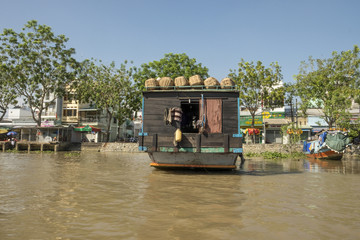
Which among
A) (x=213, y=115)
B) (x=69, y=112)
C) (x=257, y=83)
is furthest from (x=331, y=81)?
(x=69, y=112)

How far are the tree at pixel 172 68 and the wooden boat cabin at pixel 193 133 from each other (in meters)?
21.3

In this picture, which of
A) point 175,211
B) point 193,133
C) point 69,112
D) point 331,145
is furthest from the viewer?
point 69,112

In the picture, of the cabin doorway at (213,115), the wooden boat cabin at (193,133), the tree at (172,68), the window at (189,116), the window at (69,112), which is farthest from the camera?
the window at (69,112)

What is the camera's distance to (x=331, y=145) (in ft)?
65.0

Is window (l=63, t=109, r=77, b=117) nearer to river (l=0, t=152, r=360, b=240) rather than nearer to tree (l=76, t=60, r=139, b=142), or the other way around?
tree (l=76, t=60, r=139, b=142)

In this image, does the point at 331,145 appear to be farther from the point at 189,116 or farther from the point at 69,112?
the point at 69,112

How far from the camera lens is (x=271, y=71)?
97.8ft

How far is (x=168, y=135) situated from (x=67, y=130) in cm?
3076

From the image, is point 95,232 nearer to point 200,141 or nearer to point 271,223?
point 271,223

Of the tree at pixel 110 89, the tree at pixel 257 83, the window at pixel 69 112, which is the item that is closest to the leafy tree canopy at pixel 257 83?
the tree at pixel 257 83

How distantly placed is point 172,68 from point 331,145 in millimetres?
18823

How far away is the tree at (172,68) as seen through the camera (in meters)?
32.4

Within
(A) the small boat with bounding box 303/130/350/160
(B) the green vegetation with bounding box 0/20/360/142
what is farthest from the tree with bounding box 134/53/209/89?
(A) the small boat with bounding box 303/130/350/160

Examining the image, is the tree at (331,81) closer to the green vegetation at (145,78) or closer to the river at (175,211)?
the green vegetation at (145,78)
